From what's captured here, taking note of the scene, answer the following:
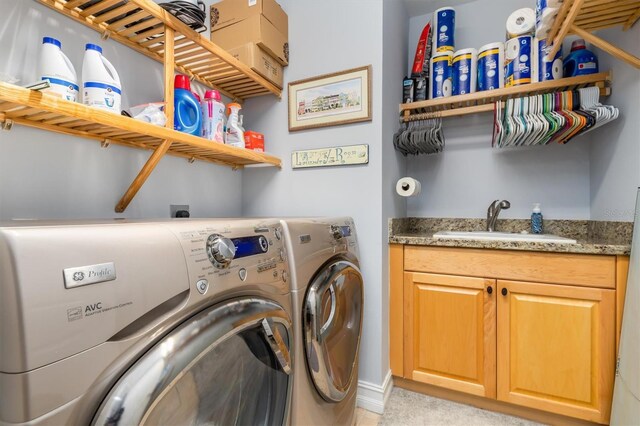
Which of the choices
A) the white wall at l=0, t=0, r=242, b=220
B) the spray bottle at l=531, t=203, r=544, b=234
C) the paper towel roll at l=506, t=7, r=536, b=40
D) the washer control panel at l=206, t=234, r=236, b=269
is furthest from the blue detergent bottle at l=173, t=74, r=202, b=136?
the spray bottle at l=531, t=203, r=544, b=234

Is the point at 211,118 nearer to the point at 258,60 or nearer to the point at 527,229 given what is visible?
the point at 258,60

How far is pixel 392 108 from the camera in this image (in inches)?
72.8

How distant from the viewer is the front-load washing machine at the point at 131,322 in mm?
389

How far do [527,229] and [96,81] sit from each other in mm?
2329

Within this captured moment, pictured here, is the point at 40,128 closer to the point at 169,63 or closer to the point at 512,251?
the point at 169,63

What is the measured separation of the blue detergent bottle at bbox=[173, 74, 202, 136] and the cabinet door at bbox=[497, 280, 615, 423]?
1658 millimetres

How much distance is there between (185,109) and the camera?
1.36m

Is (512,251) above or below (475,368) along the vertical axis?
above

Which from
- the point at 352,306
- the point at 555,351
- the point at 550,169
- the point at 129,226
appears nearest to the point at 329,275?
the point at 352,306

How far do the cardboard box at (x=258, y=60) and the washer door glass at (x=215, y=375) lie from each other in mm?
1339

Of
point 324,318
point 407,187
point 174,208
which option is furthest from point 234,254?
point 407,187

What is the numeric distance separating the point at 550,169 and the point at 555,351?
1.11 m

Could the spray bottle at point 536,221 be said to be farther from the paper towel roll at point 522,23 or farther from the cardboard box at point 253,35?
the cardboard box at point 253,35

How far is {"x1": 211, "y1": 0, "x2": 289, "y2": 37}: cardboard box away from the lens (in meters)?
1.61
